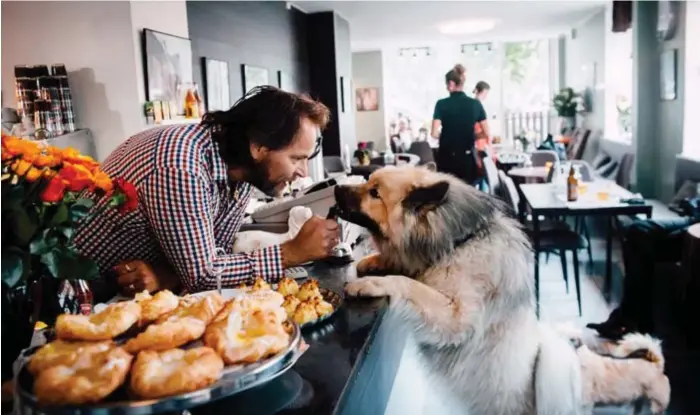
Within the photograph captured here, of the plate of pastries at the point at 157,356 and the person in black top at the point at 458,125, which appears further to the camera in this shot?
the person in black top at the point at 458,125

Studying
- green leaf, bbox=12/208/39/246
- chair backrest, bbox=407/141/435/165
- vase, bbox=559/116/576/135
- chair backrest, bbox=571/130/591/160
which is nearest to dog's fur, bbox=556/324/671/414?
green leaf, bbox=12/208/39/246

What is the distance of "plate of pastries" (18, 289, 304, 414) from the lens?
78 cm

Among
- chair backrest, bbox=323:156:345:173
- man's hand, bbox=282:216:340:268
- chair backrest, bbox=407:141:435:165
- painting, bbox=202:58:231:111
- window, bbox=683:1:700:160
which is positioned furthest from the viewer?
chair backrest, bbox=407:141:435:165

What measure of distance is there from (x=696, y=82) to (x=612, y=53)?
3.43 meters

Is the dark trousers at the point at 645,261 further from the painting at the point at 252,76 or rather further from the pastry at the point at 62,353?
the painting at the point at 252,76

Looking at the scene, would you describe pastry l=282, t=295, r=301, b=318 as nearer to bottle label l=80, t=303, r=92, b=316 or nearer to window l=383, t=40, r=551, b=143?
bottle label l=80, t=303, r=92, b=316

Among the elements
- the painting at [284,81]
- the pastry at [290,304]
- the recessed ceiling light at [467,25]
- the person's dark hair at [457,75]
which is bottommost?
the pastry at [290,304]

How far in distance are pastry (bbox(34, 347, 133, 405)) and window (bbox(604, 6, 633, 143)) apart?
9.29 meters

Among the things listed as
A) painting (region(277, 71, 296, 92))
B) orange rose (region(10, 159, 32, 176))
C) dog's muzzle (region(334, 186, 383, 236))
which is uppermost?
painting (region(277, 71, 296, 92))

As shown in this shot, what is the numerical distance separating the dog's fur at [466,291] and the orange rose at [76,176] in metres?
0.71

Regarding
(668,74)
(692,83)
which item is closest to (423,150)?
(668,74)

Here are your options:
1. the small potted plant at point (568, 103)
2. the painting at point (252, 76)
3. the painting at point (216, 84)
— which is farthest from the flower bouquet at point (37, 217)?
the small potted plant at point (568, 103)

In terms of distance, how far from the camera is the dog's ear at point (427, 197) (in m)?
1.64

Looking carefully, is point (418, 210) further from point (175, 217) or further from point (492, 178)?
point (492, 178)
